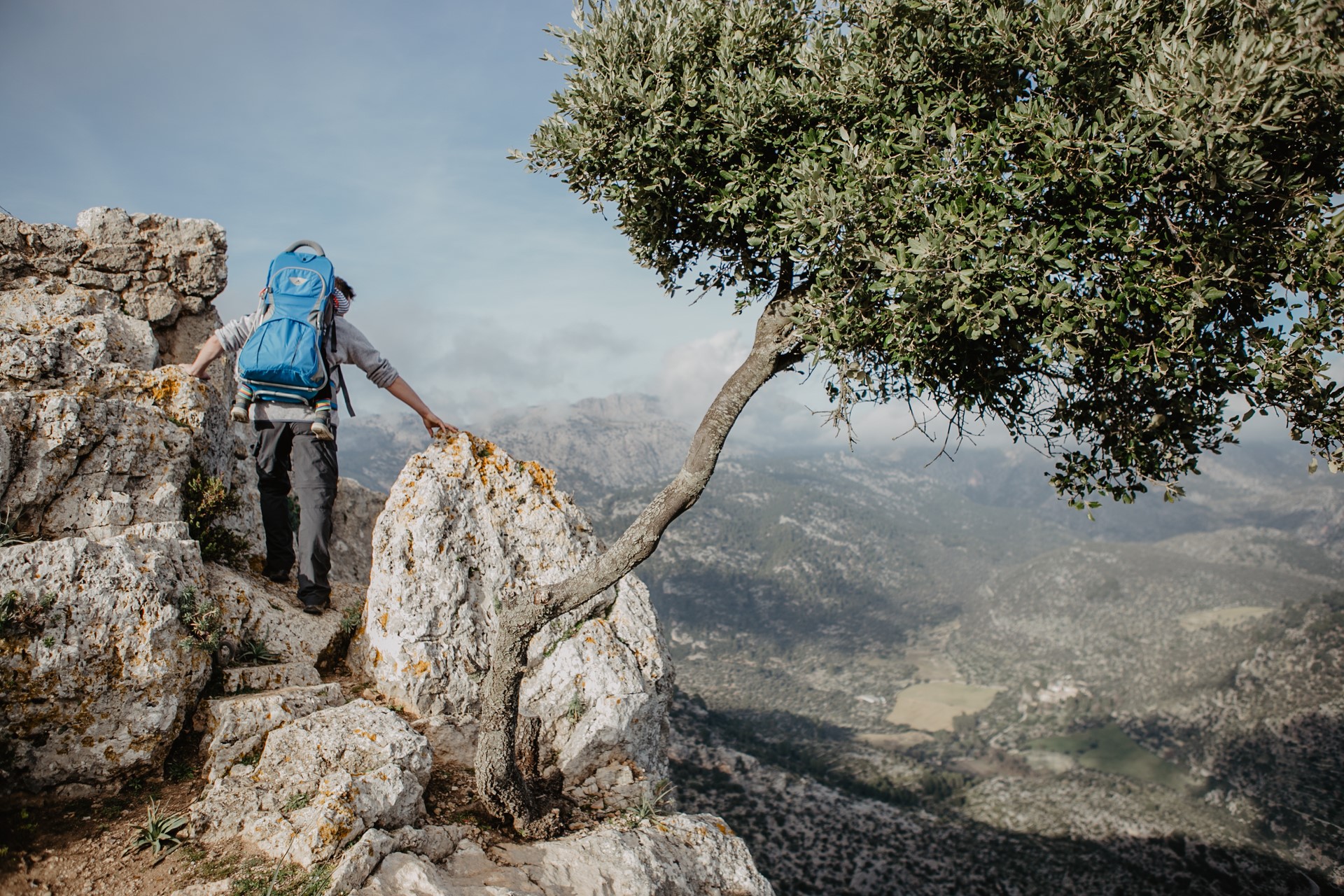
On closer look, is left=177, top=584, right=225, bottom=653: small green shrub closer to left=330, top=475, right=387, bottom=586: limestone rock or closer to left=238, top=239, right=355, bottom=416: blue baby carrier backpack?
left=238, top=239, right=355, bottom=416: blue baby carrier backpack

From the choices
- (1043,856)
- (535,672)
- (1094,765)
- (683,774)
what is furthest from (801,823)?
(1094,765)

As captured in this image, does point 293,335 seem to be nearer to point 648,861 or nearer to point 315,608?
point 315,608

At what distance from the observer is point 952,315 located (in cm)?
647

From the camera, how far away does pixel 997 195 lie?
679 cm

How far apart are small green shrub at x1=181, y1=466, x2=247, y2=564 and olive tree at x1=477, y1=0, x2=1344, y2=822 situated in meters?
5.53

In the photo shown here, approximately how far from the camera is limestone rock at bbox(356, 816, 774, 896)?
6.28m

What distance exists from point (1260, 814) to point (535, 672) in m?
181

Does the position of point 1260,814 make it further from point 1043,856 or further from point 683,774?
point 683,774

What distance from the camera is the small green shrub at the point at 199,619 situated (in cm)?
810

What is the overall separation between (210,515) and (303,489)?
2.44 meters

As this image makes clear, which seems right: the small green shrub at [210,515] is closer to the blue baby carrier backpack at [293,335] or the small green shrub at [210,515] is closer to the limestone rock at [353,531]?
the blue baby carrier backpack at [293,335]

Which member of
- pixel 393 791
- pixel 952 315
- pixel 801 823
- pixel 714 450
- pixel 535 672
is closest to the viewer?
pixel 952 315

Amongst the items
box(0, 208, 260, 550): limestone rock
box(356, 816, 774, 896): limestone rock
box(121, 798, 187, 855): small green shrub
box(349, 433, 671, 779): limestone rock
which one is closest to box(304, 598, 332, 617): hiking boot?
box(349, 433, 671, 779): limestone rock

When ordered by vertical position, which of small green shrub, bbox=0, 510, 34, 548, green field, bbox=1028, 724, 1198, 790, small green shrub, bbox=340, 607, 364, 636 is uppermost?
small green shrub, bbox=0, 510, 34, 548
